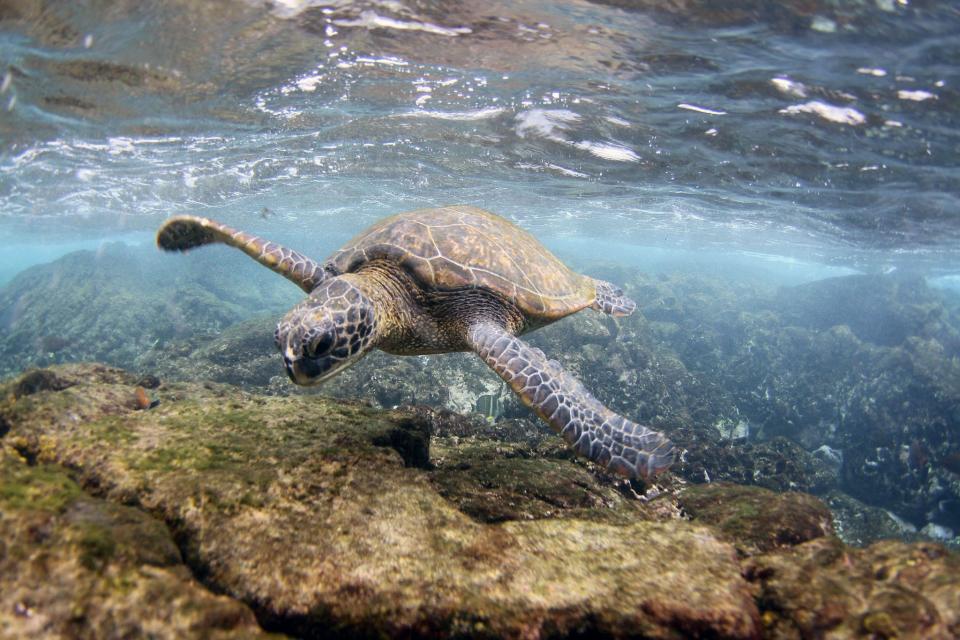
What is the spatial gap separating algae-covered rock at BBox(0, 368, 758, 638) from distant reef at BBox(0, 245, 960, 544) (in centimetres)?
332

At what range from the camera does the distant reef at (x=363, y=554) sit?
1.59 m

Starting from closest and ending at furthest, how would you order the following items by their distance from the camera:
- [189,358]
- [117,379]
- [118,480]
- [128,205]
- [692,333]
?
[118,480] → [117,379] → [189,358] → [692,333] → [128,205]

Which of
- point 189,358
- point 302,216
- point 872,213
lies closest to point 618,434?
point 189,358

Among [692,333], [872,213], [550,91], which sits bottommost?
[692,333]

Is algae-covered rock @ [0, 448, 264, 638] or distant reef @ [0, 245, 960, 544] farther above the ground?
algae-covered rock @ [0, 448, 264, 638]

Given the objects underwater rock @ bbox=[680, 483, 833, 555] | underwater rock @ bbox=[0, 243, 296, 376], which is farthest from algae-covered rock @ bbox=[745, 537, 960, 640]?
underwater rock @ bbox=[0, 243, 296, 376]

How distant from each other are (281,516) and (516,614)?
4.20 ft

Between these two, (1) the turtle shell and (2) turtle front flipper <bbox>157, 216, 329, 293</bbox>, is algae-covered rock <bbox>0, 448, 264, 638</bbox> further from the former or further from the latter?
(1) the turtle shell

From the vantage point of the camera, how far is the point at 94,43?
7.71 meters

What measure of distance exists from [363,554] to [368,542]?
0.28 feet

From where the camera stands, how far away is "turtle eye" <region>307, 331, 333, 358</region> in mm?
3387

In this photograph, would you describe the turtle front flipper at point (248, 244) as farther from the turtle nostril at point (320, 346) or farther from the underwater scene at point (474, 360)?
the turtle nostril at point (320, 346)

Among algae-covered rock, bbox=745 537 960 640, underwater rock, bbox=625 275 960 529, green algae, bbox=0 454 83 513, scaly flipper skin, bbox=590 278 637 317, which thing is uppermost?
green algae, bbox=0 454 83 513

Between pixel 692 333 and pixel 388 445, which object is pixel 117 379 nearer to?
pixel 388 445
